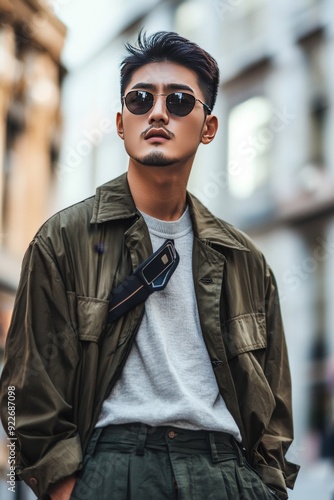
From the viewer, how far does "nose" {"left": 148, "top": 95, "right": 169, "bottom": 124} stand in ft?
10.2

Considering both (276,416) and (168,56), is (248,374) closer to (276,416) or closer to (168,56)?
(276,416)

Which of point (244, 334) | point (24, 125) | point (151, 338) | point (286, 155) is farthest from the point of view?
point (286, 155)

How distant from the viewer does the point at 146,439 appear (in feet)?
9.33

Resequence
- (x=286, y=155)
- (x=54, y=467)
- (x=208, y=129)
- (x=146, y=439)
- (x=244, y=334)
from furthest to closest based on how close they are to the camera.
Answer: (x=286, y=155), (x=208, y=129), (x=244, y=334), (x=146, y=439), (x=54, y=467)

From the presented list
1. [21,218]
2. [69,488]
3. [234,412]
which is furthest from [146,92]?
[21,218]

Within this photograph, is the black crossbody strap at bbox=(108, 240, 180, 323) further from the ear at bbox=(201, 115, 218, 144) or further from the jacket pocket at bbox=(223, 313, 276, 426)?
the ear at bbox=(201, 115, 218, 144)

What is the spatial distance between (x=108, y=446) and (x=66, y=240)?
2.18 ft

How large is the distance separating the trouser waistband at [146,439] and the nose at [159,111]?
991 millimetres

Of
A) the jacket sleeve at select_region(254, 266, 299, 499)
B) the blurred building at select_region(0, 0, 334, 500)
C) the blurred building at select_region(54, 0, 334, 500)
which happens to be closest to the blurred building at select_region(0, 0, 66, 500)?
the blurred building at select_region(0, 0, 334, 500)

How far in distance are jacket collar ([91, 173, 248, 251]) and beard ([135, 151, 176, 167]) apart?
0.17 meters

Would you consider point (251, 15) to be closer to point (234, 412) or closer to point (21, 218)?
point (21, 218)

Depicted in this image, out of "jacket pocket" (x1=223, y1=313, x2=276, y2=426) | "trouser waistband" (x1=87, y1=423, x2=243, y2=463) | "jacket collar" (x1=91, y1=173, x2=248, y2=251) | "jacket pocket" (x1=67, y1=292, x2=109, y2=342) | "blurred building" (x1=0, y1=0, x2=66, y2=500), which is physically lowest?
"trouser waistband" (x1=87, y1=423, x2=243, y2=463)

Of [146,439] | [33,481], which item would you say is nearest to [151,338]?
[146,439]

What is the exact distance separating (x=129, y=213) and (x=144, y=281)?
0.27 m
